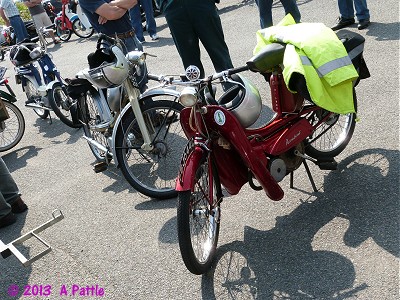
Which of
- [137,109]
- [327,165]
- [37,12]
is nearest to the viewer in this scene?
[327,165]

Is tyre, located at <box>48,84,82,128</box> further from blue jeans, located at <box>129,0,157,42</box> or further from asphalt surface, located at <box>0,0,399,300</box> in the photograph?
blue jeans, located at <box>129,0,157,42</box>

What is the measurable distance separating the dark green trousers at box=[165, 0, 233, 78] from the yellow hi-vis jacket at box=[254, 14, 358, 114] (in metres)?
1.85

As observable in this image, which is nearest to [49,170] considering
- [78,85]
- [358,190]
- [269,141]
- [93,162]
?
[93,162]

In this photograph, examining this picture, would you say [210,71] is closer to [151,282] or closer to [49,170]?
[49,170]

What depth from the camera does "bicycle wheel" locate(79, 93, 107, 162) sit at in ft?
16.9

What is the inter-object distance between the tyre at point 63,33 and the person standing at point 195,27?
1012 centimetres

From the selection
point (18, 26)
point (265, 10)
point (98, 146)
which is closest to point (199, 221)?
point (98, 146)

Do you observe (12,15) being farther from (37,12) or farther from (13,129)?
(13,129)

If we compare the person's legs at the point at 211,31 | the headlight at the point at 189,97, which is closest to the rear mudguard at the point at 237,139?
the headlight at the point at 189,97

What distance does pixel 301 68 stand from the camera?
10.1 ft

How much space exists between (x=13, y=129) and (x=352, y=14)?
493cm

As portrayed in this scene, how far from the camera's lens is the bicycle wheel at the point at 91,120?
5.14 metres

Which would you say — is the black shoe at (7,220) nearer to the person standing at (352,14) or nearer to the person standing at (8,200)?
the person standing at (8,200)

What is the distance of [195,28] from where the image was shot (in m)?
5.12
